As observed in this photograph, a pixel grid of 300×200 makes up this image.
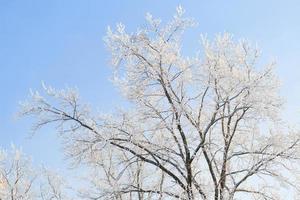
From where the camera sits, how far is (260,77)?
16.1 m

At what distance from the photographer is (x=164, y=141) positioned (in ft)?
53.4

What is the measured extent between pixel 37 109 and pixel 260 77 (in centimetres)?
705

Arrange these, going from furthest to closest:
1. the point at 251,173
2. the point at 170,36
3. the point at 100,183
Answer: the point at 100,183 < the point at 170,36 < the point at 251,173

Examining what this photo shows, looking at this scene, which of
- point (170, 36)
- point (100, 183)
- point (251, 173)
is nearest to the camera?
point (251, 173)

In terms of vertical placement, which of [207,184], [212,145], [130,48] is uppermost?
[130,48]

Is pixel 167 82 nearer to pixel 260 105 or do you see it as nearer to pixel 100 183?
pixel 260 105

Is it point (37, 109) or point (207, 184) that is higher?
point (37, 109)

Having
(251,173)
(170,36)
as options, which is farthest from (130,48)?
(251,173)

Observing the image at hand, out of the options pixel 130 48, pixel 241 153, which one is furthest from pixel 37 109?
pixel 241 153

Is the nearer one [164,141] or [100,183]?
[164,141]

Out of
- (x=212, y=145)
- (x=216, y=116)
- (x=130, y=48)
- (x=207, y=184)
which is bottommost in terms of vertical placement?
(x=207, y=184)

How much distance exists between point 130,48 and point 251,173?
5344 mm

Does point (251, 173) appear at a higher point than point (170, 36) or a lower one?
lower

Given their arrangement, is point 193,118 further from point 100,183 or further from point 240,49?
point 100,183
